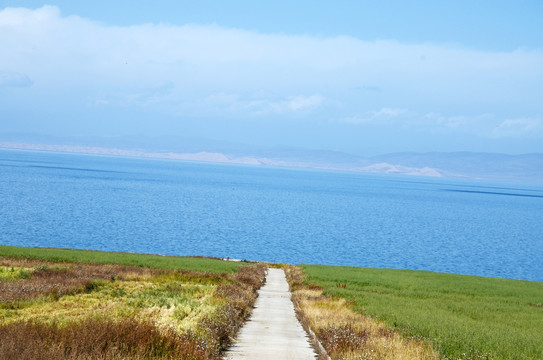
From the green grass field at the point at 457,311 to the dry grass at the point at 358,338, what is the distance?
68 centimetres

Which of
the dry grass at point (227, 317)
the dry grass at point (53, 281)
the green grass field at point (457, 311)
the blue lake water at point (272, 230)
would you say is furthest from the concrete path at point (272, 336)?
the blue lake water at point (272, 230)

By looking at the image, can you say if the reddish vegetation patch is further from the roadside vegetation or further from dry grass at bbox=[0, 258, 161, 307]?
dry grass at bbox=[0, 258, 161, 307]

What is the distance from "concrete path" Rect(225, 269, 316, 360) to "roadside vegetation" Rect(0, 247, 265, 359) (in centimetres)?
47

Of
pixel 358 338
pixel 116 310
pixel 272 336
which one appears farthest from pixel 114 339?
Answer: pixel 116 310

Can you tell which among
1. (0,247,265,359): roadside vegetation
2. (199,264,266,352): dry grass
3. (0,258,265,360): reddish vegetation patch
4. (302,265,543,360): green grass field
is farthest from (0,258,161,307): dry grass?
(302,265,543,360): green grass field

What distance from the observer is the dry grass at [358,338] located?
13898 millimetres

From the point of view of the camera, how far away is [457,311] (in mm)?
27547

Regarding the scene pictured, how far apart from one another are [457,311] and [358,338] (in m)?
13.8

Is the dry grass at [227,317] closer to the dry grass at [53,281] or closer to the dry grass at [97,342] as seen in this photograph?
the dry grass at [97,342]

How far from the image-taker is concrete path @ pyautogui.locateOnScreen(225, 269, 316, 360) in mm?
14414

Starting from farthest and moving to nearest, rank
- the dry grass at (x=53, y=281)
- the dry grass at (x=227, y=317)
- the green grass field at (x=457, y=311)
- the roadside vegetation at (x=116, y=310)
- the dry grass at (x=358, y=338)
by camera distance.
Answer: the dry grass at (x=53, y=281) → the green grass field at (x=457, y=311) → the dry grass at (x=227, y=317) → the dry grass at (x=358, y=338) → the roadside vegetation at (x=116, y=310)

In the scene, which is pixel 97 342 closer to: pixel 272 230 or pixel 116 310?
pixel 116 310

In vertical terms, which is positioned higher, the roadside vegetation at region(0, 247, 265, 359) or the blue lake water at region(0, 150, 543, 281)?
the roadside vegetation at region(0, 247, 265, 359)

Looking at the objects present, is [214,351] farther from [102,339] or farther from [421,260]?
[421,260]
